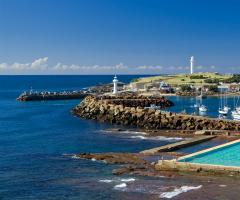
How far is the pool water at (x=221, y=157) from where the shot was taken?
77.1ft

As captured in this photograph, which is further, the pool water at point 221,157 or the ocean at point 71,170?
the pool water at point 221,157

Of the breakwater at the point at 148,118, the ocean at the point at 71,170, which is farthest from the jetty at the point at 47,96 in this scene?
the ocean at the point at 71,170

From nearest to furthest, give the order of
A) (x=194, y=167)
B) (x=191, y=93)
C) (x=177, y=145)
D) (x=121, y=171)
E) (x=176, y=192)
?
(x=176, y=192)
(x=194, y=167)
(x=121, y=171)
(x=177, y=145)
(x=191, y=93)

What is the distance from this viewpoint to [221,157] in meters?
25.6

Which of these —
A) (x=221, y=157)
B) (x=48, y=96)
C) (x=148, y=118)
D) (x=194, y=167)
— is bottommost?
(x=194, y=167)

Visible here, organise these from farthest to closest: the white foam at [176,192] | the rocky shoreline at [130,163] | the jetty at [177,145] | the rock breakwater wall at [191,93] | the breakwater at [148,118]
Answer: the rock breakwater wall at [191,93] → the breakwater at [148,118] → the jetty at [177,145] → the rocky shoreline at [130,163] → the white foam at [176,192]

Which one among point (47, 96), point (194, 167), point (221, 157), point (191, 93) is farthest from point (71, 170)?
point (191, 93)

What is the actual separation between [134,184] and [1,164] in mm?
12452

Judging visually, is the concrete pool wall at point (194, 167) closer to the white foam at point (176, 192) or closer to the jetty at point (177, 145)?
the white foam at point (176, 192)

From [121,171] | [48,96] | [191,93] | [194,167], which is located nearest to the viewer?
[194,167]

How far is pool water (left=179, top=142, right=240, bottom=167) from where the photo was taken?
23.5 meters

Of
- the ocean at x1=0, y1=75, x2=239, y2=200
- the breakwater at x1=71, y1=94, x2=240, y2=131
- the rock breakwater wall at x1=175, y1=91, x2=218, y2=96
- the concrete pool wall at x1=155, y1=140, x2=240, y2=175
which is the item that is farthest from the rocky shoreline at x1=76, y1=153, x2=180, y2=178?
the rock breakwater wall at x1=175, y1=91, x2=218, y2=96

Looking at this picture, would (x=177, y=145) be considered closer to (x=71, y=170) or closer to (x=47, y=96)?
(x=71, y=170)

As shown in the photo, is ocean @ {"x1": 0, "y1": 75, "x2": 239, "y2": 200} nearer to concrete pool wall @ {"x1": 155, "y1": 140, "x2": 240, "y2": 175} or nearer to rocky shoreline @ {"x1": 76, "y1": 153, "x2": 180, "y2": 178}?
rocky shoreline @ {"x1": 76, "y1": 153, "x2": 180, "y2": 178}
